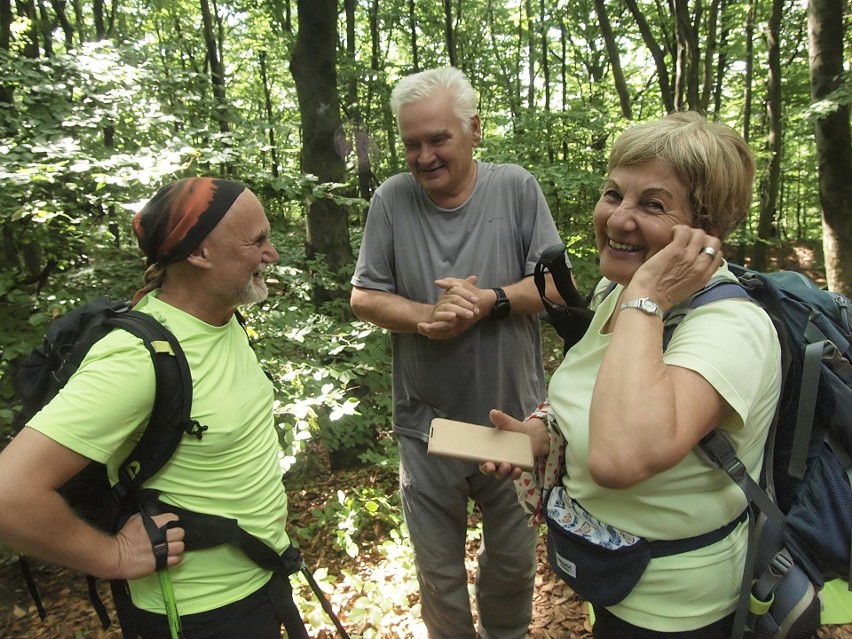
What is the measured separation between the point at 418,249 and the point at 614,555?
4.93ft

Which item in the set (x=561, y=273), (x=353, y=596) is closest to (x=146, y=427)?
(x=561, y=273)

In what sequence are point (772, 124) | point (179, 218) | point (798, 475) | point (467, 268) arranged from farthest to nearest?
point (772, 124)
point (467, 268)
point (179, 218)
point (798, 475)

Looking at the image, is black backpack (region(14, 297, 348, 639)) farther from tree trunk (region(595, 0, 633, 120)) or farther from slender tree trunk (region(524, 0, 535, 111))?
slender tree trunk (region(524, 0, 535, 111))

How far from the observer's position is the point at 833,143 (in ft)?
22.1

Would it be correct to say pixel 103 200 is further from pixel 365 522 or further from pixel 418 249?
pixel 365 522

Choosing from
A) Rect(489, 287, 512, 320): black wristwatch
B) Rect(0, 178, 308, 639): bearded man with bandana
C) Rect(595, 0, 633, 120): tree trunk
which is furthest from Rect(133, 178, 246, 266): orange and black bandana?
Rect(595, 0, 633, 120): tree trunk

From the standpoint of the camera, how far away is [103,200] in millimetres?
3139

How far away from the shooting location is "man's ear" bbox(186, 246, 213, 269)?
67.7 inches

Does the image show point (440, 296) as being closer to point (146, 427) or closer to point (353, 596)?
A: point (146, 427)

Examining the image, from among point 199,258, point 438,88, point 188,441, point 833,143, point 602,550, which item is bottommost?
point 602,550

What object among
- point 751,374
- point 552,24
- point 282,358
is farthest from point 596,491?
point 552,24

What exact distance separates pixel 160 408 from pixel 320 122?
14.5 ft

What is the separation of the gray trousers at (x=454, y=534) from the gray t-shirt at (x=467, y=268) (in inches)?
8.9

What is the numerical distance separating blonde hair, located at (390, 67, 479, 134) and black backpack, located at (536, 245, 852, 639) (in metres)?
1.39
